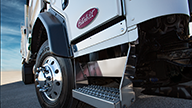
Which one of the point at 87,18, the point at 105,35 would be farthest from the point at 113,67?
the point at 87,18

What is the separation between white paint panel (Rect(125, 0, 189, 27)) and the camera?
67 cm

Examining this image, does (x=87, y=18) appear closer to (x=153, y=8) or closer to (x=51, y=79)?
(x=153, y=8)

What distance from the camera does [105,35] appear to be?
2.95ft

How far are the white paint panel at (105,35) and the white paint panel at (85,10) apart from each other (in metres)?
0.07

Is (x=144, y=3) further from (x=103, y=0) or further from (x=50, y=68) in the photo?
(x=50, y=68)

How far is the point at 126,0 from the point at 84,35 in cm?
49

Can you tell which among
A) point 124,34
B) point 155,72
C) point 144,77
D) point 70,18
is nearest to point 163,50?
point 155,72

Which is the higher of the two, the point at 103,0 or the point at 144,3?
the point at 103,0

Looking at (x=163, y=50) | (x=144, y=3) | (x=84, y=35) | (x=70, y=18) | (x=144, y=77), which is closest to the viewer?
(x=144, y=3)

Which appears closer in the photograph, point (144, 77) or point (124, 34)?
point (124, 34)

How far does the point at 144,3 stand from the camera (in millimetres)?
694

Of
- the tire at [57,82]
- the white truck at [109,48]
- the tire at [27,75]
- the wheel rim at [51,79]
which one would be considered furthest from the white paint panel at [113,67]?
the tire at [27,75]

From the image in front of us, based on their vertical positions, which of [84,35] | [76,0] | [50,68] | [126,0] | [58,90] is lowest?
[58,90]

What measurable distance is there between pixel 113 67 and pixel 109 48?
19 centimetres
